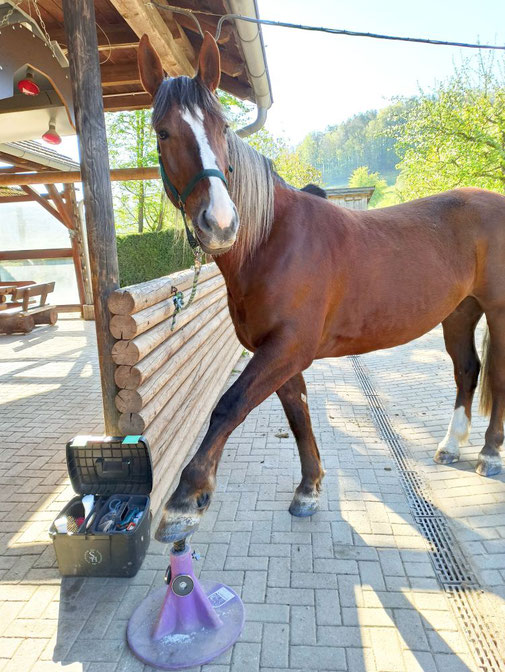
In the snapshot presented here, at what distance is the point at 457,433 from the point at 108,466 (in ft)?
8.48

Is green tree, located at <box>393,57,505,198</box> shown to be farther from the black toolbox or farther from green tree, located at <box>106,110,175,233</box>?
the black toolbox

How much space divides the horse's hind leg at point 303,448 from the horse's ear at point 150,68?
5.75 ft

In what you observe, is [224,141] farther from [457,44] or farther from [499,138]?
[499,138]

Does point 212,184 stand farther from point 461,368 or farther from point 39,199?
point 39,199

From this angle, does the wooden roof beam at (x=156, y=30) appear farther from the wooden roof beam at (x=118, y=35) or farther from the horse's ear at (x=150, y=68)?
the horse's ear at (x=150, y=68)

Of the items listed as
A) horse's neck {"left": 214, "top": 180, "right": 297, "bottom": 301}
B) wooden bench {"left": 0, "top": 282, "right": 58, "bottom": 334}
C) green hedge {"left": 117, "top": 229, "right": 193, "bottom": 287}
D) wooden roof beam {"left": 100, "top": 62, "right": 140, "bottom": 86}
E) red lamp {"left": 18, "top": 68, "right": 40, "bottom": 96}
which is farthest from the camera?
green hedge {"left": 117, "top": 229, "right": 193, "bottom": 287}

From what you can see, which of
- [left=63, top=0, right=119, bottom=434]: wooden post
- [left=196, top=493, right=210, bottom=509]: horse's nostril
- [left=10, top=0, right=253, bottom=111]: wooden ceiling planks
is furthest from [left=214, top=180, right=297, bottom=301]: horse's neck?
[left=10, top=0, right=253, bottom=111]: wooden ceiling planks

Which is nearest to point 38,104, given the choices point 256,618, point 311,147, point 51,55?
point 51,55

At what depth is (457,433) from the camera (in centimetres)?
328

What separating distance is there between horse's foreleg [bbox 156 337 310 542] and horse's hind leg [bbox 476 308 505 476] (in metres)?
1.73

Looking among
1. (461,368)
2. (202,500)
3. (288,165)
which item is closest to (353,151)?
(288,165)

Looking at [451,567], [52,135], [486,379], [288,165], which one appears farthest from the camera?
[288,165]

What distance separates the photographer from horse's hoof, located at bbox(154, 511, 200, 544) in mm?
1561

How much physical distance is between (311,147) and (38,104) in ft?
293
